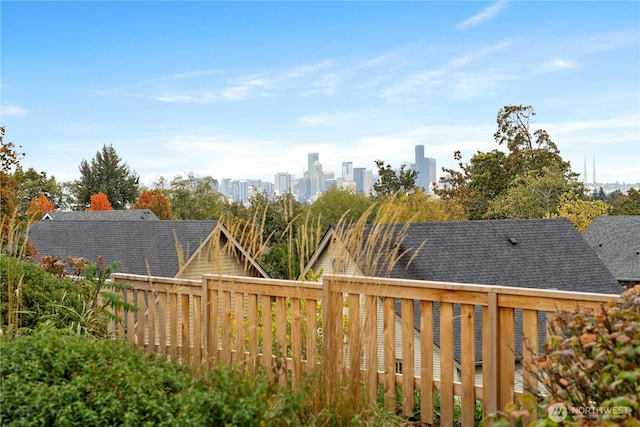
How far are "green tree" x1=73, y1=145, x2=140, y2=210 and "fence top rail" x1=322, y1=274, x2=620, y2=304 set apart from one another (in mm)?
47174

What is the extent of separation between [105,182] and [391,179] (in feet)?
66.2

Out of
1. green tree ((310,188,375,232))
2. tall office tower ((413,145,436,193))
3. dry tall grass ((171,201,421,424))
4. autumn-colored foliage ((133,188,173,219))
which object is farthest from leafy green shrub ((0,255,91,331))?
A: tall office tower ((413,145,436,193))

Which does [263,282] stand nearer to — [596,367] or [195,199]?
[596,367]

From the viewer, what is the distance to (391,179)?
46531 mm

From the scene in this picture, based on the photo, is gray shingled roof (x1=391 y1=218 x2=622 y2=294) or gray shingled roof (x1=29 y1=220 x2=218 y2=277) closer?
gray shingled roof (x1=391 y1=218 x2=622 y2=294)

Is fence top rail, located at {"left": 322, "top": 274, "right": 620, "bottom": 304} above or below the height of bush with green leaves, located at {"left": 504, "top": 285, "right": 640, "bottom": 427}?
above

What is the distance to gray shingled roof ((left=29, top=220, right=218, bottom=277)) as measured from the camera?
60.3 ft

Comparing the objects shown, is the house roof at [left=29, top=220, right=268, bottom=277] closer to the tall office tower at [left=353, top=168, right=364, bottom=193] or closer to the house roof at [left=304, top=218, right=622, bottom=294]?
the house roof at [left=304, top=218, right=622, bottom=294]

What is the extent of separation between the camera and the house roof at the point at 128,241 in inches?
721

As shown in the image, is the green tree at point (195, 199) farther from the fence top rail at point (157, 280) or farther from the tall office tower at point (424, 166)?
the fence top rail at point (157, 280)

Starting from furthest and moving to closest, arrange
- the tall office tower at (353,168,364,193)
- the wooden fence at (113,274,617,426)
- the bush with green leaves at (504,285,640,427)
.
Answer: the tall office tower at (353,168,364,193) → the wooden fence at (113,274,617,426) → the bush with green leaves at (504,285,640,427)

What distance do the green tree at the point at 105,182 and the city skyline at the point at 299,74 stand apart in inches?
679

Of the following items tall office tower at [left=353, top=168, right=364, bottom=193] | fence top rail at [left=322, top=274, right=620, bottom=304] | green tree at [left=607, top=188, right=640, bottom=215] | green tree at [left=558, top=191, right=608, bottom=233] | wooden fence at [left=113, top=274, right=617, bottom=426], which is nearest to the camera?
fence top rail at [left=322, top=274, right=620, bottom=304]

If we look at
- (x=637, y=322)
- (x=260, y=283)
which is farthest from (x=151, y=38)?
(x=637, y=322)
